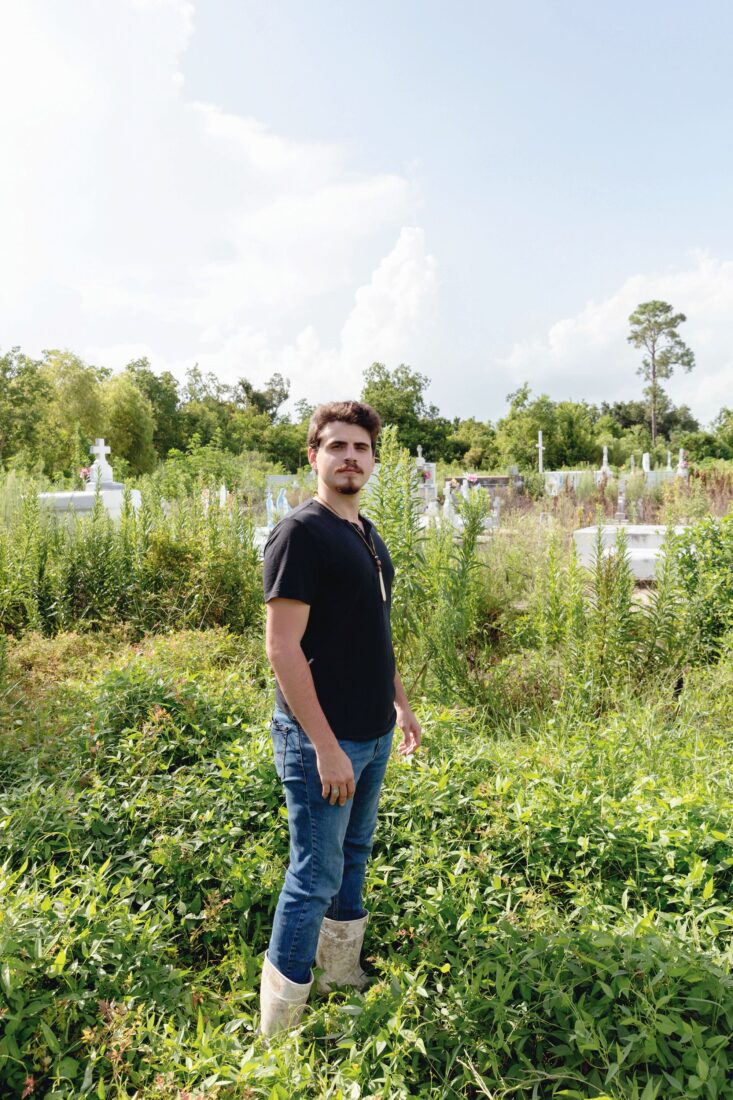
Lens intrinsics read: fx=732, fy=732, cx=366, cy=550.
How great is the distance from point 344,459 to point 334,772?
850 millimetres

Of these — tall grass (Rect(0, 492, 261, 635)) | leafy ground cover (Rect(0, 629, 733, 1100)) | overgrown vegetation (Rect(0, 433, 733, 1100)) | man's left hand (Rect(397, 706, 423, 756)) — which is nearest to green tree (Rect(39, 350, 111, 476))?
tall grass (Rect(0, 492, 261, 635))

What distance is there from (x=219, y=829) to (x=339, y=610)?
128 centimetres

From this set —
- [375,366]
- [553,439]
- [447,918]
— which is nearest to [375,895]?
[447,918]

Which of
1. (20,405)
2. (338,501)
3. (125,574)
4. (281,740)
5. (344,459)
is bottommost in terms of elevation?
(281,740)

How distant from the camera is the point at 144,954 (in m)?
2.19

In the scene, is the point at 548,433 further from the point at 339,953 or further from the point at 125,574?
the point at 339,953

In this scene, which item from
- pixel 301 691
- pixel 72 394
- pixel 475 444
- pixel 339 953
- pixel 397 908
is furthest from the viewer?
pixel 475 444

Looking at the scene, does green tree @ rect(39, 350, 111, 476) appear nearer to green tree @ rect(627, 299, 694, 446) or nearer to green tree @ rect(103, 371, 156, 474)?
green tree @ rect(103, 371, 156, 474)

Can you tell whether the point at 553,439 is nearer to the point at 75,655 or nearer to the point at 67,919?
the point at 75,655

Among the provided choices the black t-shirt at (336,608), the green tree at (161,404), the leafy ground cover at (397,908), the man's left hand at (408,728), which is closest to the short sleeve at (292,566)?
the black t-shirt at (336,608)

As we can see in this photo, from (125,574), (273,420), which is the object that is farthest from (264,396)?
(125,574)

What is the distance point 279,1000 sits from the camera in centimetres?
→ 203

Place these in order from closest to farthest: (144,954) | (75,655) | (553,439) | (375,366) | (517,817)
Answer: (144,954)
(517,817)
(75,655)
(553,439)
(375,366)

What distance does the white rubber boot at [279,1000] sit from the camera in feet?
6.61
